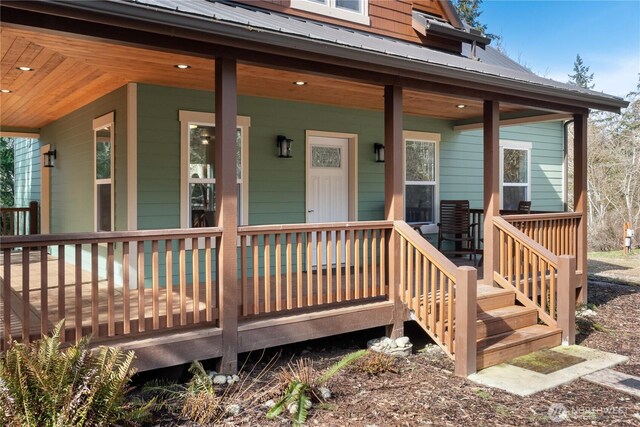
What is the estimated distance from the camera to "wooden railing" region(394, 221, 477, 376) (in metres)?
4.41

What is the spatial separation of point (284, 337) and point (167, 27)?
2613 mm

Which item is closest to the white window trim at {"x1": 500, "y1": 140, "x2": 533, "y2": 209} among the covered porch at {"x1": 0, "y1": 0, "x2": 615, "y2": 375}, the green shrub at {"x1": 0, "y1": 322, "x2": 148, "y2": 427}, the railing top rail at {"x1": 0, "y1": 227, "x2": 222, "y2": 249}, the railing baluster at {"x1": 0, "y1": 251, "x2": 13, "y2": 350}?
the covered porch at {"x1": 0, "y1": 0, "x2": 615, "y2": 375}

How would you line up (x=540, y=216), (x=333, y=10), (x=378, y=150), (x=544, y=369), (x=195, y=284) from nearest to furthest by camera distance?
1. (x=195, y=284)
2. (x=544, y=369)
3. (x=540, y=216)
4. (x=333, y=10)
5. (x=378, y=150)

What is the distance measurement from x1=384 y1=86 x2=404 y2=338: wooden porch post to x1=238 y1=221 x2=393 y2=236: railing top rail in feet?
0.60

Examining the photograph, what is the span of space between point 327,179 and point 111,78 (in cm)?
319

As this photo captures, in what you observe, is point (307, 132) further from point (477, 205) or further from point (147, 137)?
point (477, 205)

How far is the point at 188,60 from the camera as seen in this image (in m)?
4.77

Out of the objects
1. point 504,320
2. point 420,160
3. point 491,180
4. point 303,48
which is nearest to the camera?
point 303,48

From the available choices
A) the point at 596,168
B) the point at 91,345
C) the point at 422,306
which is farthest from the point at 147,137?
the point at 596,168

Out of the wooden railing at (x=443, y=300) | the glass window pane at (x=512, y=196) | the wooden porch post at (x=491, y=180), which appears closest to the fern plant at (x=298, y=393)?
the wooden railing at (x=443, y=300)

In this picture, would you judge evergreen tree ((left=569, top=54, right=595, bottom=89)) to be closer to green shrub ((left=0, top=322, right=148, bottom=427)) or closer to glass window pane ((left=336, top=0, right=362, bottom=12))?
glass window pane ((left=336, top=0, right=362, bottom=12))

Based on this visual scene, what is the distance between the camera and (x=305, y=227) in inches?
181

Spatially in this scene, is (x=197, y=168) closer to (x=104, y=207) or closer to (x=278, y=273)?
(x=104, y=207)

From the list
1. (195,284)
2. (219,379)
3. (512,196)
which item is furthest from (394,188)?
(512,196)
